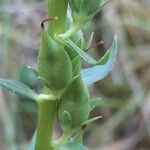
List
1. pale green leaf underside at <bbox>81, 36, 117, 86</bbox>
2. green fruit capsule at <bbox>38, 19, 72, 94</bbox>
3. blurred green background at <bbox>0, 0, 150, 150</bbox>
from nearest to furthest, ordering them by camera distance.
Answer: green fruit capsule at <bbox>38, 19, 72, 94</bbox> → pale green leaf underside at <bbox>81, 36, 117, 86</bbox> → blurred green background at <bbox>0, 0, 150, 150</bbox>

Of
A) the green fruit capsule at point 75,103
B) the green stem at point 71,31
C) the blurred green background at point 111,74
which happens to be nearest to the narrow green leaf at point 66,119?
the green fruit capsule at point 75,103

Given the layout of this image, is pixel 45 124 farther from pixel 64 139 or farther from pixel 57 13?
pixel 57 13

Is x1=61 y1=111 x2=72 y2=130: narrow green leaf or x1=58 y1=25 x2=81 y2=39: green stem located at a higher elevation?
x1=58 y1=25 x2=81 y2=39: green stem

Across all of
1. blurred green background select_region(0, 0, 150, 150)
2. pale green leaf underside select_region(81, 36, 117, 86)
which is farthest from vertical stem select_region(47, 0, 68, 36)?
blurred green background select_region(0, 0, 150, 150)

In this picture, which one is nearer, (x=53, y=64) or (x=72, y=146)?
(x=53, y=64)

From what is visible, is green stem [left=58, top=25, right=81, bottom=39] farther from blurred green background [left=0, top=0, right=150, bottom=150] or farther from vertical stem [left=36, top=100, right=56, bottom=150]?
blurred green background [left=0, top=0, right=150, bottom=150]

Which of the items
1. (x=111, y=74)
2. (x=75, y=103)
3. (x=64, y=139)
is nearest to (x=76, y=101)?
(x=75, y=103)

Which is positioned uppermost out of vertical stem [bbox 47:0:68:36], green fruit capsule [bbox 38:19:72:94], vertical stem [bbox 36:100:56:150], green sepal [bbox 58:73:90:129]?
vertical stem [bbox 47:0:68:36]
